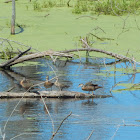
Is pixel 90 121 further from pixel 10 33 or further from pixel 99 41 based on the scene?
pixel 10 33

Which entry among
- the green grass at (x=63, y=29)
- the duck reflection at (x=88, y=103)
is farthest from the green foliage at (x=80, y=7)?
the duck reflection at (x=88, y=103)

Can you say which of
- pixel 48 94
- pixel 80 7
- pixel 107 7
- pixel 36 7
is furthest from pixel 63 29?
pixel 48 94

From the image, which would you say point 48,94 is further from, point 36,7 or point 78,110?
point 36,7

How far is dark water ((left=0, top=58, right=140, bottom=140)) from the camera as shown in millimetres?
8141

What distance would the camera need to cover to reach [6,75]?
13305 millimetres

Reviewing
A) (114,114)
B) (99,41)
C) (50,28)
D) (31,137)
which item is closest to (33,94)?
(114,114)

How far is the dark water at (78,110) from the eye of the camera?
8141mm

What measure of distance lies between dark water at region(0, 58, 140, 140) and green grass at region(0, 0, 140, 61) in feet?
8.46

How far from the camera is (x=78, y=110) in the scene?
9703mm

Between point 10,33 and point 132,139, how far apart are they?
484 inches

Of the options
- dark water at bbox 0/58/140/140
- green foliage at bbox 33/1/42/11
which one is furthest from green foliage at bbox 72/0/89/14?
dark water at bbox 0/58/140/140

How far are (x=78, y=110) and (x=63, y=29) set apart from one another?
10.8m

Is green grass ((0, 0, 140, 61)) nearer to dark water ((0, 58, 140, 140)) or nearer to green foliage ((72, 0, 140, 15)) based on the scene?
green foliage ((72, 0, 140, 15))

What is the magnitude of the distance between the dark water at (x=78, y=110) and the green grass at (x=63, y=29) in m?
2.58
